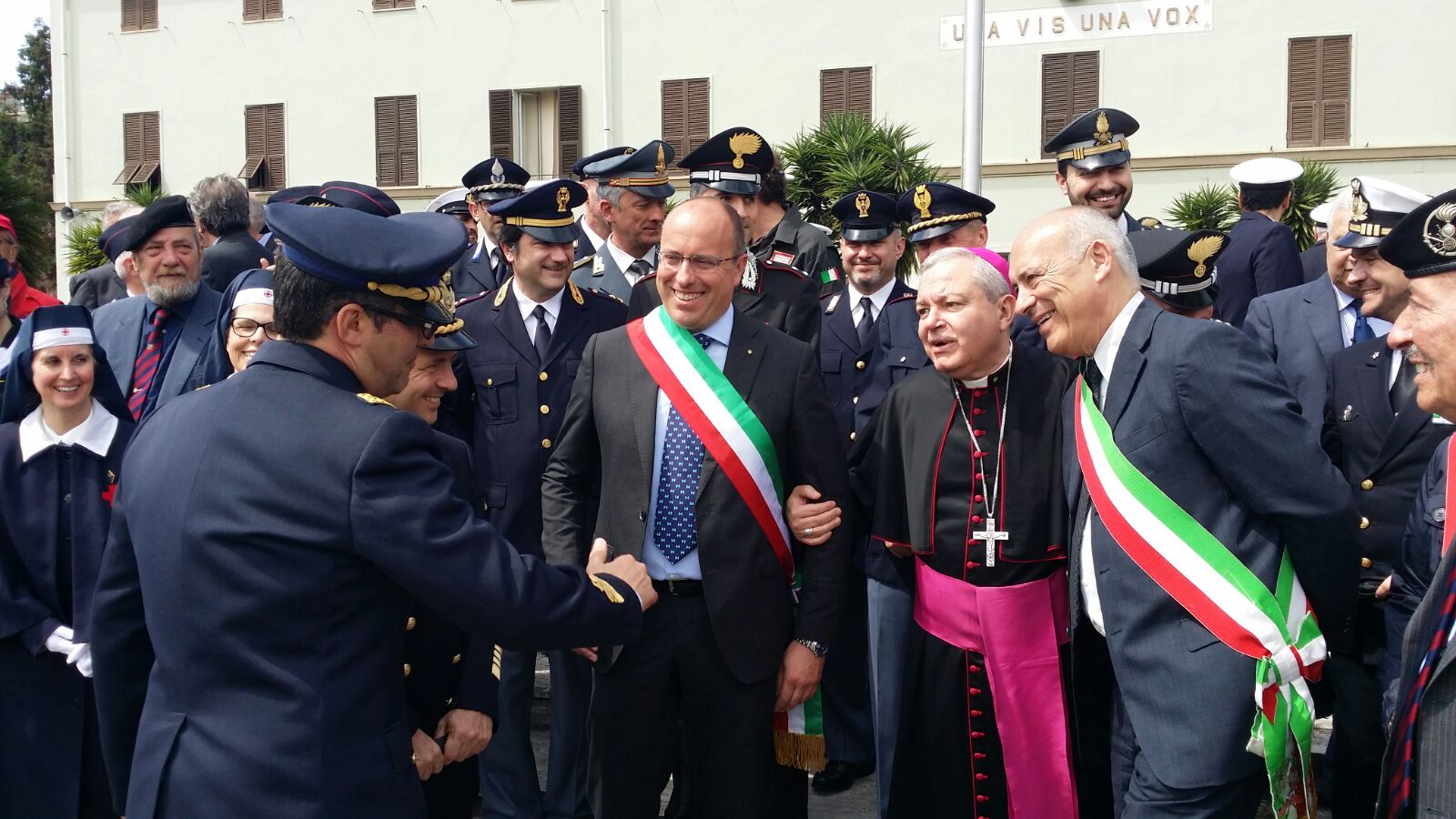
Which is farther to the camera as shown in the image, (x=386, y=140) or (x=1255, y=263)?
(x=386, y=140)

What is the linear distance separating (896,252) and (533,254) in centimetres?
190

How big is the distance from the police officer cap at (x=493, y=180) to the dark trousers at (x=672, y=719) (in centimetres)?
435

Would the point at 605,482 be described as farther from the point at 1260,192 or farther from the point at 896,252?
the point at 1260,192

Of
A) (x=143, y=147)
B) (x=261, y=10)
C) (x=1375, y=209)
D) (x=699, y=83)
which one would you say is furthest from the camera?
(x=143, y=147)

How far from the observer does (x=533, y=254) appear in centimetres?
517

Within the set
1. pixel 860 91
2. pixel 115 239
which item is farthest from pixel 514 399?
pixel 860 91

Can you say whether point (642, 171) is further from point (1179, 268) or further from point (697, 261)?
point (1179, 268)

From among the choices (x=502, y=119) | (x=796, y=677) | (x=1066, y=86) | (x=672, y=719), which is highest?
(x=1066, y=86)

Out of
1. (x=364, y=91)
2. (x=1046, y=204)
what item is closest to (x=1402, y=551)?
(x=1046, y=204)

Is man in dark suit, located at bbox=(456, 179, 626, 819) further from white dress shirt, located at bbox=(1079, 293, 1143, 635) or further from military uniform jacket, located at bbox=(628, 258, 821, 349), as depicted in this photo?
white dress shirt, located at bbox=(1079, 293, 1143, 635)

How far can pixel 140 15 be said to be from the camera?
27312 mm

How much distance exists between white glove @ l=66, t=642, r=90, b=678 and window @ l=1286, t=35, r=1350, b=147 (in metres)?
21.0

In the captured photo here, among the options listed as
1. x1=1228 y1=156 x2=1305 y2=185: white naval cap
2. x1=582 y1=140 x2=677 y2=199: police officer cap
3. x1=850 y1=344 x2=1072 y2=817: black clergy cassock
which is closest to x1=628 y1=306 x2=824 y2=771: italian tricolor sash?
x1=850 y1=344 x2=1072 y2=817: black clergy cassock

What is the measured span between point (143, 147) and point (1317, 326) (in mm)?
26911
